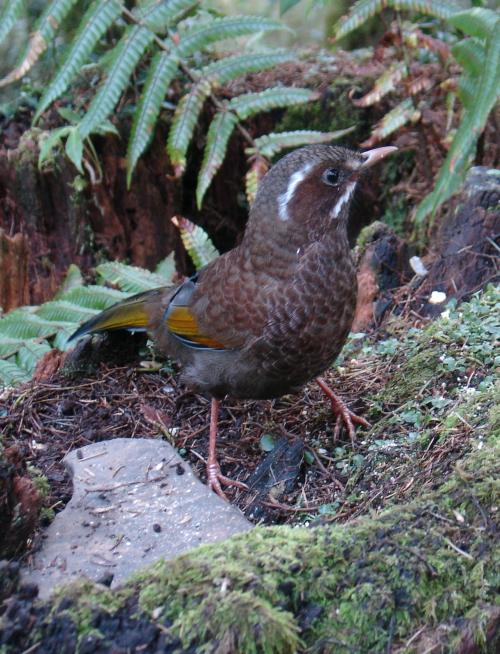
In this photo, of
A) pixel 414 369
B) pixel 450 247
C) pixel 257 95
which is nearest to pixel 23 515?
pixel 414 369

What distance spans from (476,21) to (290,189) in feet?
6.07

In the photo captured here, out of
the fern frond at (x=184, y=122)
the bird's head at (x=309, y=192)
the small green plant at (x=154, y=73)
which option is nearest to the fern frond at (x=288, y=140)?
the small green plant at (x=154, y=73)

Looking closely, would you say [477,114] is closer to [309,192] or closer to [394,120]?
[309,192]

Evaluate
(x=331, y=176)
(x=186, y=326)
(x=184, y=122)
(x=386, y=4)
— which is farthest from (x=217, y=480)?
(x=386, y=4)

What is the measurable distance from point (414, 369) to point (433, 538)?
6.06 feet

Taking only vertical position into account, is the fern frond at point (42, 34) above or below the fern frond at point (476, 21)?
above

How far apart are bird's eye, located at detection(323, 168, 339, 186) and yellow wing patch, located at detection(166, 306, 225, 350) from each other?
1.08 metres

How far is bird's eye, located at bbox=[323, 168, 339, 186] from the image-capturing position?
425 centimetres

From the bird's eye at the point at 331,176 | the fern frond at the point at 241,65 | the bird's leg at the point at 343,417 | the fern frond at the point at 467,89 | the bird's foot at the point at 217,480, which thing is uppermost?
the fern frond at the point at 241,65

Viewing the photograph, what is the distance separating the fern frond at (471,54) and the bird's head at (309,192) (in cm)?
144

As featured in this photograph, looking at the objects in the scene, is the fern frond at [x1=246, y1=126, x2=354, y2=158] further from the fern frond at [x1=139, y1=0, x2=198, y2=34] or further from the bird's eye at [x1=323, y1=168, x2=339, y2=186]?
the bird's eye at [x1=323, y1=168, x2=339, y2=186]

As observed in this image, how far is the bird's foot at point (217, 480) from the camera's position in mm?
4176

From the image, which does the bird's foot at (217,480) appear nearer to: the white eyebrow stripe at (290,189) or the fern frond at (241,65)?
the white eyebrow stripe at (290,189)

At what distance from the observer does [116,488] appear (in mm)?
3715
